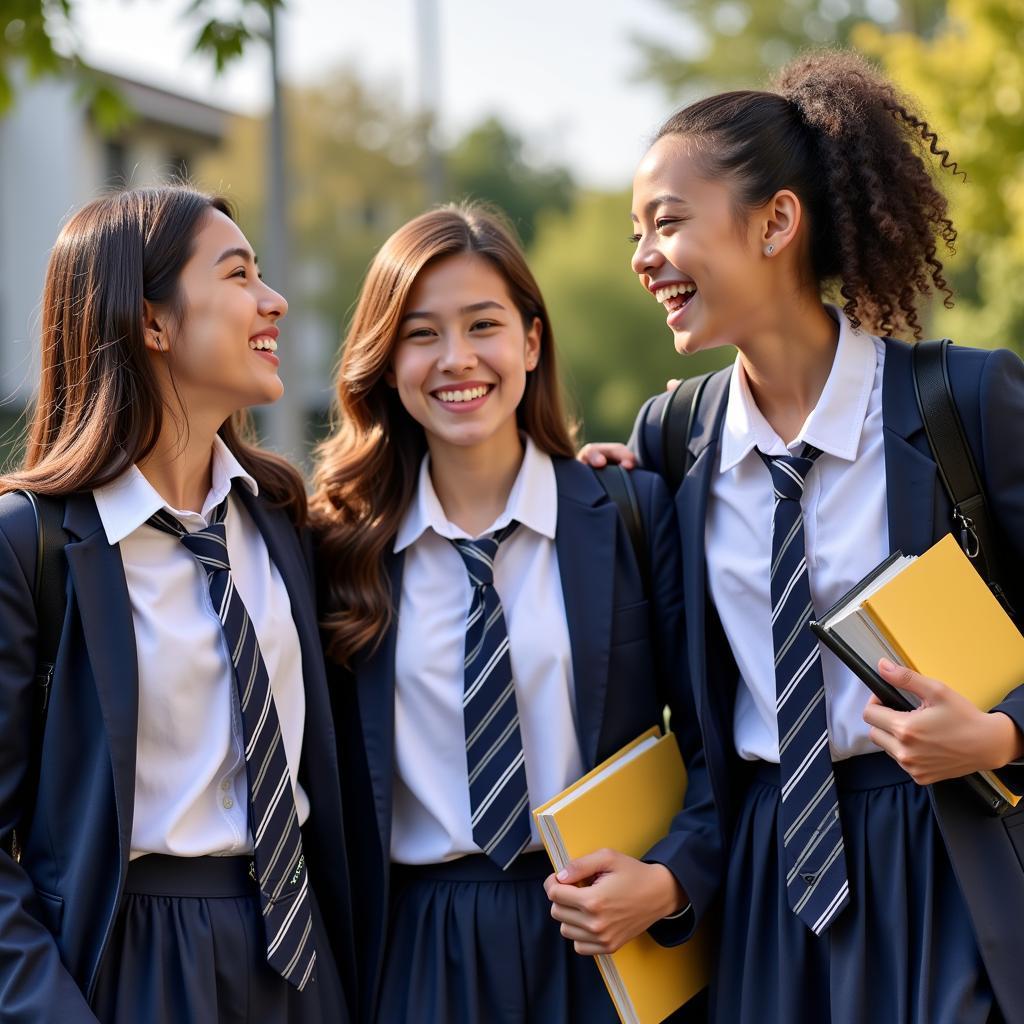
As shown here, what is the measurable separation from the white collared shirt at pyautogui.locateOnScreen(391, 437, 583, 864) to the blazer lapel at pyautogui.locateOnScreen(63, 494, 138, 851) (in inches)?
26.2

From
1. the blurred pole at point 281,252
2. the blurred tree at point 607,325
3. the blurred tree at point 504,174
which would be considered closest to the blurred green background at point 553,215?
the blurred tree at point 607,325

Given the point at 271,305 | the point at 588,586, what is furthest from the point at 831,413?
the point at 271,305

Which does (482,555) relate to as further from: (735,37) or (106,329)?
(735,37)

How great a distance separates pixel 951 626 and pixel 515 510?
1.06m

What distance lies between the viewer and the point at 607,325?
29.5 metres

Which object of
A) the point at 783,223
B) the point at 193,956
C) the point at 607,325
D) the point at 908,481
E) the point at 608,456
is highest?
the point at 607,325

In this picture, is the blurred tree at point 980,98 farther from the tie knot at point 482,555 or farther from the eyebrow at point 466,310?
the tie knot at point 482,555

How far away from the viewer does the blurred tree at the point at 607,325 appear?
28984mm

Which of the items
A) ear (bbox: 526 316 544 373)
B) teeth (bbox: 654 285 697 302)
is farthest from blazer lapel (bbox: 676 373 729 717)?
ear (bbox: 526 316 544 373)

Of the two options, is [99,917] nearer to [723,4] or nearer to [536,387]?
[536,387]

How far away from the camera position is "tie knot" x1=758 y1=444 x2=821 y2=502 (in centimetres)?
274

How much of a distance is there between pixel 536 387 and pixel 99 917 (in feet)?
5.38

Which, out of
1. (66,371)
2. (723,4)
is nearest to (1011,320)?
(66,371)

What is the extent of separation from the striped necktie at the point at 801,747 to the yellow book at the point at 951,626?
0.92ft
